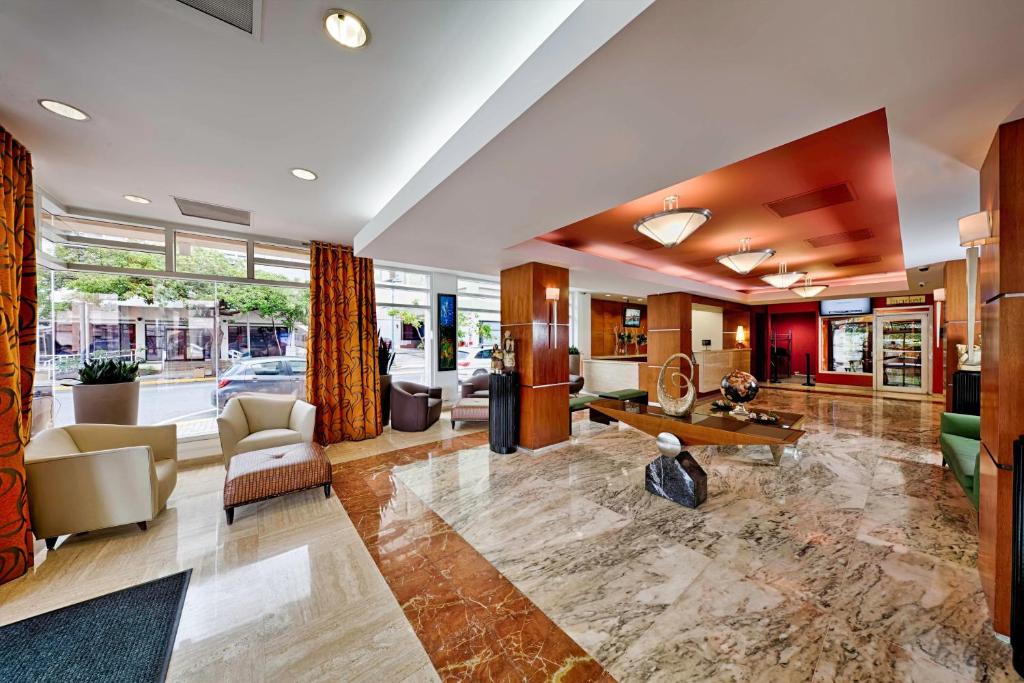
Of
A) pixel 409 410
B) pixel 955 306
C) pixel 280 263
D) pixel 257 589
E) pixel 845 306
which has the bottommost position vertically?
pixel 257 589

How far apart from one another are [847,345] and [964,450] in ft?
30.8

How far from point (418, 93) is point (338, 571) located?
3010mm

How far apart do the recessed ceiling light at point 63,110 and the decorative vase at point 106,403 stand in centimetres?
262

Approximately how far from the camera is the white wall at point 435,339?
741cm

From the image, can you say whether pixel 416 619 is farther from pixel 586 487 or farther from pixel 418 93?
pixel 418 93

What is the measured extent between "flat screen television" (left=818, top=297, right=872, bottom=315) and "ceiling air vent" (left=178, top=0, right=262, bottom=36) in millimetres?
13062

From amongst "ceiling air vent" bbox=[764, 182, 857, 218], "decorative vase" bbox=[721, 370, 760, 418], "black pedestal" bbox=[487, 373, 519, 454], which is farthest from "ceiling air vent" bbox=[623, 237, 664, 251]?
"black pedestal" bbox=[487, 373, 519, 454]

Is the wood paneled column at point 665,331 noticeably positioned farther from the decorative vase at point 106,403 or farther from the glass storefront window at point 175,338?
the decorative vase at point 106,403

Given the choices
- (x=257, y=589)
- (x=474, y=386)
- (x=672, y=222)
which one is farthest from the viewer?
(x=474, y=386)

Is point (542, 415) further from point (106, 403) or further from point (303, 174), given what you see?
point (106, 403)

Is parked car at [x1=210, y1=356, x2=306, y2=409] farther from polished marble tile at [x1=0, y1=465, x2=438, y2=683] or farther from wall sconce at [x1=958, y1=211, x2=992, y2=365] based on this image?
wall sconce at [x1=958, y1=211, x2=992, y2=365]

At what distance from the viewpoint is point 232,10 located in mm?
1476

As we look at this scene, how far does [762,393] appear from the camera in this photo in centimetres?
915

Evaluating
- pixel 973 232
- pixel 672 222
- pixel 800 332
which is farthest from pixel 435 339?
pixel 800 332
